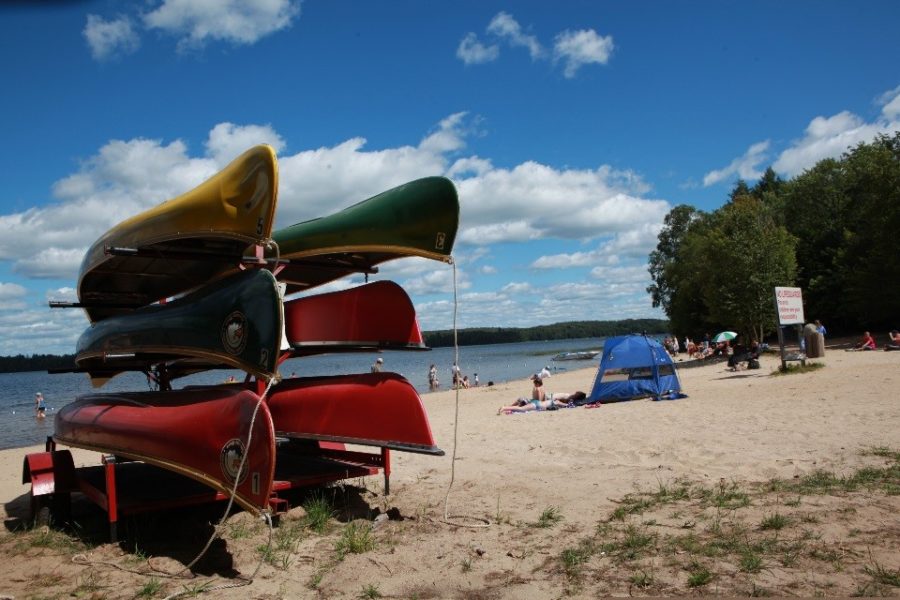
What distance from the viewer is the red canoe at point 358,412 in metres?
5.89

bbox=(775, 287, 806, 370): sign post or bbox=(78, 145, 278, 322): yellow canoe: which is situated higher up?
bbox=(78, 145, 278, 322): yellow canoe

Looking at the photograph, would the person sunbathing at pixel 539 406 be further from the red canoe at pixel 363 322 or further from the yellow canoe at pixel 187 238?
the red canoe at pixel 363 322

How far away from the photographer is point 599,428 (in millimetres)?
10609

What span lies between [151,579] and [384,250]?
3383 millimetres

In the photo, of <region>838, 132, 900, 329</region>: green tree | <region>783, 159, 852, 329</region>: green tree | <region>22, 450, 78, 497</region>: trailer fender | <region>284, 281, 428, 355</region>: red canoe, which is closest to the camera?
<region>22, 450, 78, 497</region>: trailer fender

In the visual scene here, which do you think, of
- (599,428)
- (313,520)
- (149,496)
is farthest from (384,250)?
(599,428)

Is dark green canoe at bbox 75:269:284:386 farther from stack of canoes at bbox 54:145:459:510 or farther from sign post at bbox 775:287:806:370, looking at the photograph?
sign post at bbox 775:287:806:370

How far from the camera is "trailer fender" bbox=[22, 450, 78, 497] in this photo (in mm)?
6215

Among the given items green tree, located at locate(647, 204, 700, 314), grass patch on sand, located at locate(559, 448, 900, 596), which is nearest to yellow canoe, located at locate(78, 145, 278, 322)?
grass patch on sand, located at locate(559, 448, 900, 596)

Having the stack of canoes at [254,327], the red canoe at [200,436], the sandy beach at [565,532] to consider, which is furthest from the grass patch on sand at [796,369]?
the red canoe at [200,436]

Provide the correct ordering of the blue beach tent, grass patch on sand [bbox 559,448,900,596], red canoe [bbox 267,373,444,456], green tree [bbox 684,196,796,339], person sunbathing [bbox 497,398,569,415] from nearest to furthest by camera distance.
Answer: grass patch on sand [bbox 559,448,900,596]
red canoe [bbox 267,373,444,456]
person sunbathing [bbox 497,398,569,415]
the blue beach tent
green tree [bbox 684,196,796,339]

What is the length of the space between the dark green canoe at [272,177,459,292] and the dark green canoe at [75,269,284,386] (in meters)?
1.06

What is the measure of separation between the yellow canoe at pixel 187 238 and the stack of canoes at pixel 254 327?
0.01 metres

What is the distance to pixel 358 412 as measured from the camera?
6.14 metres
